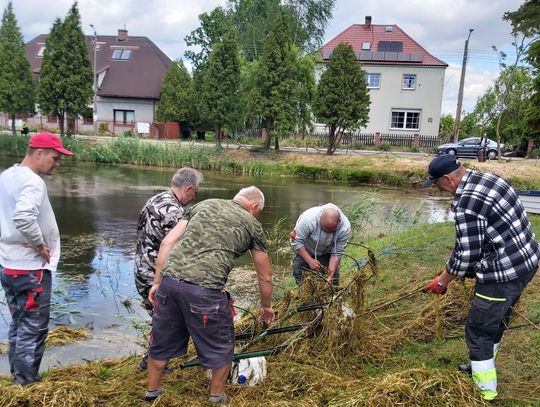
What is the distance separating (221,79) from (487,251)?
26273mm

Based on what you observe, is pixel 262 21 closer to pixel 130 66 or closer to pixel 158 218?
pixel 130 66

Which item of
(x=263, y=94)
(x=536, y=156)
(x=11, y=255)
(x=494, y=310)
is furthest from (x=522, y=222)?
(x=536, y=156)

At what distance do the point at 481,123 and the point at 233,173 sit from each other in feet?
69.4

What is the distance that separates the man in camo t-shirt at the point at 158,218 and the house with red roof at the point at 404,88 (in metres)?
35.7

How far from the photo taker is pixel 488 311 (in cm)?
360

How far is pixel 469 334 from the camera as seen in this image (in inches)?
148

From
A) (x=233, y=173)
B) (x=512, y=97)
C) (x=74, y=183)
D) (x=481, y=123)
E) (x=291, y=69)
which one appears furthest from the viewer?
(x=481, y=123)

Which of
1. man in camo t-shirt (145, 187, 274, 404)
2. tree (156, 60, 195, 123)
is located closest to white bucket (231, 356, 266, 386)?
man in camo t-shirt (145, 187, 274, 404)

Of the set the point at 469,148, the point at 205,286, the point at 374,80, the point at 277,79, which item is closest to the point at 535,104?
the point at 469,148

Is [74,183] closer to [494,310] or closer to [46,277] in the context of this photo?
[46,277]

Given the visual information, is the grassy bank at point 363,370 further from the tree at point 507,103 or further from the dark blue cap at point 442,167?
the tree at point 507,103

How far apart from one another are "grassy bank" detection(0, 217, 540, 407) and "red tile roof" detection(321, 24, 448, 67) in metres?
35.2

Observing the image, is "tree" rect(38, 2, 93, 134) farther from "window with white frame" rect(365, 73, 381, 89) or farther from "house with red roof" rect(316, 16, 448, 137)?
"window with white frame" rect(365, 73, 381, 89)

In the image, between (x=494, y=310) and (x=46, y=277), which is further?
(x=46, y=277)
